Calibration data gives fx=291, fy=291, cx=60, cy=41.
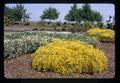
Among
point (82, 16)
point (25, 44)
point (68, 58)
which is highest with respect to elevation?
point (82, 16)

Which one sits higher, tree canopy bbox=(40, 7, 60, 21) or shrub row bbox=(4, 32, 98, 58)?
tree canopy bbox=(40, 7, 60, 21)

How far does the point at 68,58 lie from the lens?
3131mm

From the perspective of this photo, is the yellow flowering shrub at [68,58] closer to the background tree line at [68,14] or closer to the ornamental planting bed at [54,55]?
the ornamental planting bed at [54,55]

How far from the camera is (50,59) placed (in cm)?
329

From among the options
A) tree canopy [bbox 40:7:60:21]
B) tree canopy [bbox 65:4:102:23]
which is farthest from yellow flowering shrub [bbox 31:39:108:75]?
tree canopy [bbox 40:7:60:21]

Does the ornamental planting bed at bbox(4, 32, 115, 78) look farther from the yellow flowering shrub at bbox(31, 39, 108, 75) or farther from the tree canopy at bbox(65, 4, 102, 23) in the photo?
the tree canopy at bbox(65, 4, 102, 23)

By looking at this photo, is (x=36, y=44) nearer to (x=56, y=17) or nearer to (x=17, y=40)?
(x=17, y=40)

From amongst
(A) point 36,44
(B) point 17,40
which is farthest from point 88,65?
(B) point 17,40

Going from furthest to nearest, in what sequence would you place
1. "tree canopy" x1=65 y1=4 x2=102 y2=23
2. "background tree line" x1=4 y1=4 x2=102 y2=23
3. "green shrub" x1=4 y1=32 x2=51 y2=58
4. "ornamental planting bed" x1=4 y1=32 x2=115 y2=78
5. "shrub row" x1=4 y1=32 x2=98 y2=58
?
1. "green shrub" x1=4 y1=32 x2=51 y2=58
2. "shrub row" x1=4 y1=32 x2=98 y2=58
3. "ornamental planting bed" x1=4 y1=32 x2=115 y2=78
4. "tree canopy" x1=65 y1=4 x2=102 y2=23
5. "background tree line" x1=4 y1=4 x2=102 y2=23

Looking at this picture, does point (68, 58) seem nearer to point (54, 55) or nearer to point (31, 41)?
point (54, 55)

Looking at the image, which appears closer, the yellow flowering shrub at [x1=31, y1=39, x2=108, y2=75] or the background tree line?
the background tree line

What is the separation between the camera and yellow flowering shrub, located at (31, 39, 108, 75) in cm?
312

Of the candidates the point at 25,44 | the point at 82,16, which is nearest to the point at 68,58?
the point at 82,16

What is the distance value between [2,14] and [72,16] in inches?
32.4
